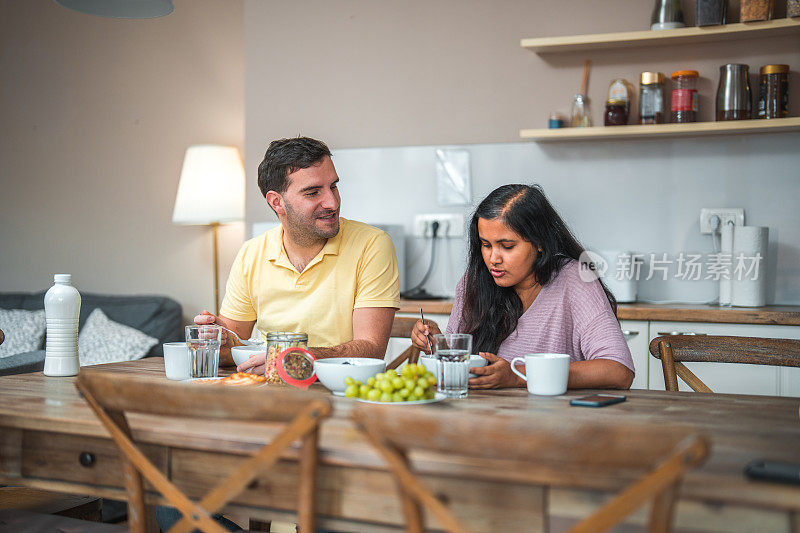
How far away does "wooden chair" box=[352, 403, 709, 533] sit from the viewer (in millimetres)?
824

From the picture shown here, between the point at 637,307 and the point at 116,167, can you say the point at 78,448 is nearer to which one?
the point at 637,307

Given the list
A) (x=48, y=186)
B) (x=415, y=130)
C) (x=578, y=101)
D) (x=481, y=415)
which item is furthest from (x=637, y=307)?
(x=48, y=186)

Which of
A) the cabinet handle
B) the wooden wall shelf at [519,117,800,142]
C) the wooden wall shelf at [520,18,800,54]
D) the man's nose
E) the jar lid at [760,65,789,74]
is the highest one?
the wooden wall shelf at [520,18,800,54]

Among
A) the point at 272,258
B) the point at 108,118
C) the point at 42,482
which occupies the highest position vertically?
the point at 108,118

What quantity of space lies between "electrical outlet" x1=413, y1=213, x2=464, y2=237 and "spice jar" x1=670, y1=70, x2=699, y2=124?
40.9 inches

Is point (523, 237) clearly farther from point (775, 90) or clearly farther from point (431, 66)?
point (431, 66)

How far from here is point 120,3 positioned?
2029mm

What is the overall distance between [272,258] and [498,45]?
188 centimetres

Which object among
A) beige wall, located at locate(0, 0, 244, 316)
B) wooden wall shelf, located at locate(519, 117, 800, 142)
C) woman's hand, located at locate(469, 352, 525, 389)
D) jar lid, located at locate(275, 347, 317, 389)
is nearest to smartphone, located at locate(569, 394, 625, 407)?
woman's hand, located at locate(469, 352, 525, 389)

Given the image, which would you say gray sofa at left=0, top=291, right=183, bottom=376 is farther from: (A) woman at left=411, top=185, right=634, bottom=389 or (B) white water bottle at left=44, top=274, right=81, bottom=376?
(A) woman at left=411, top=185, right=634, bottom=389

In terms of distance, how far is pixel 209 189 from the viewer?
3965mm

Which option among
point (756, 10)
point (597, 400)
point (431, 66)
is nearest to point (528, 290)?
point (597, 400)

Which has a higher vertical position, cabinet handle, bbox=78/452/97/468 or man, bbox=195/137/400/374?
man, bbox=195/137/400/374

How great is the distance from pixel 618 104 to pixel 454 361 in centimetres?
217
